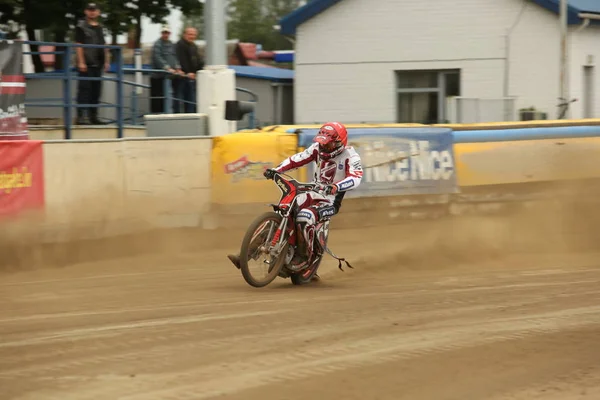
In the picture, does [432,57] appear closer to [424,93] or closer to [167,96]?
[424,93]

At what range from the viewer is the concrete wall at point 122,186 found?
12453 mm

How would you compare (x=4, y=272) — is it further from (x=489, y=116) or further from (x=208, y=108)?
(x=489, y=116)

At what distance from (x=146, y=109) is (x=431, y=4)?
40.2 feet

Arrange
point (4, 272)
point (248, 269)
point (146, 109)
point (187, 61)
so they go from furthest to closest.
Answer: point (146, 109) < point (187, 61) < point (4, 272) < point (248, 269)

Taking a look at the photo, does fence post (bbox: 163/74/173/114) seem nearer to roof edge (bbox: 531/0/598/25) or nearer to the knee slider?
the knee slider

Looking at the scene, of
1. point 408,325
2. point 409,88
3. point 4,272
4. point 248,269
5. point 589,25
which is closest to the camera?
point 408,325

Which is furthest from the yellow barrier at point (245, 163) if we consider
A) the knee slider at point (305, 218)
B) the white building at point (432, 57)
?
the white building at point (432, 57)

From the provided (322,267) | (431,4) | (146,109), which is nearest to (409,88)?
(431,4)

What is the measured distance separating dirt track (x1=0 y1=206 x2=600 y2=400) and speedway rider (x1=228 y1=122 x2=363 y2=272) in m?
0.51

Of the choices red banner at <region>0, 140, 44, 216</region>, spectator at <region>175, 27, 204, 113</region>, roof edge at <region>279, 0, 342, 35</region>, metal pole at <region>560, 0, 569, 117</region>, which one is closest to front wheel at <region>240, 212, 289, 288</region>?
red banner at <region>0, 140, 44, 216</region>

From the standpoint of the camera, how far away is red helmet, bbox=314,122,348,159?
10.5m

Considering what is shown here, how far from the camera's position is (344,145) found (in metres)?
10.6

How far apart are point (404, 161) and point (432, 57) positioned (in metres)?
15.0

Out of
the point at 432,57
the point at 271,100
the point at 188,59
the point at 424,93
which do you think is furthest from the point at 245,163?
the point at 271,100
